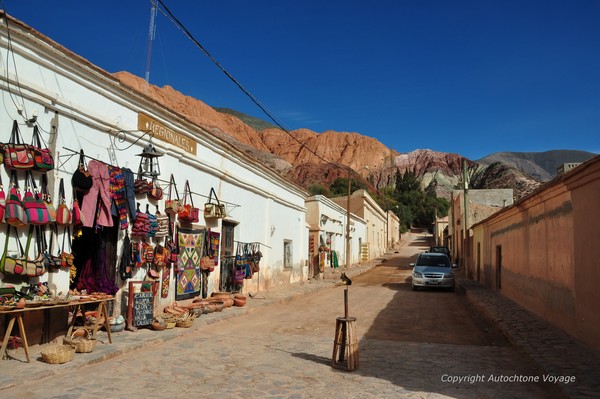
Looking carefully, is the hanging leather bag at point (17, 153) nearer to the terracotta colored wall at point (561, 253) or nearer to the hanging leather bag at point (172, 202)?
the hanging leather bag at point (172, 202)

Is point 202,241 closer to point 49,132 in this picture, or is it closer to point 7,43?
point 49,132

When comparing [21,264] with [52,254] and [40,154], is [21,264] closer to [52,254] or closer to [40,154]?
[52,254]

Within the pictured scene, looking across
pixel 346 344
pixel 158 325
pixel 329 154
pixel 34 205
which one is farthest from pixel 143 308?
pixel 329 154

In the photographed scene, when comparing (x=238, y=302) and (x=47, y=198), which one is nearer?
(x=47, y=198)

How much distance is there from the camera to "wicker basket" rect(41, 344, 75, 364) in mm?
6457

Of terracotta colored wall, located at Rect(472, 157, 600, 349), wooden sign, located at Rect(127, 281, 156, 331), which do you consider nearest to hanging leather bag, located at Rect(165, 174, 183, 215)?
wooden sign, located at Rect(127, 281, 156, 331)

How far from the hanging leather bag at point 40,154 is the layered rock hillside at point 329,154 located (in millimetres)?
105751

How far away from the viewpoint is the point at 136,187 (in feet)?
32.3

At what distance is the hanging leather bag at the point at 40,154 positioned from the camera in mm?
7199

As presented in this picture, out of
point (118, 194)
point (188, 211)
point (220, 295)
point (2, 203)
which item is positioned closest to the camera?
point (2, 203)

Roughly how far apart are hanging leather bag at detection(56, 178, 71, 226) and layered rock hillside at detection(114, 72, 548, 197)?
10540cm

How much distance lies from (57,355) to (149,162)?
502cm

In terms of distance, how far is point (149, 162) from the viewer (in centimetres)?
1051

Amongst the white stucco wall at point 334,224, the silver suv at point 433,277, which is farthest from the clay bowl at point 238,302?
the white stucco wall at point 334,224
